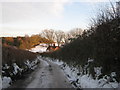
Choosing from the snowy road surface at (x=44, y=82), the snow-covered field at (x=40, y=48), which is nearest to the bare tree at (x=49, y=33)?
the snow-covered field at (x=40, y=48)

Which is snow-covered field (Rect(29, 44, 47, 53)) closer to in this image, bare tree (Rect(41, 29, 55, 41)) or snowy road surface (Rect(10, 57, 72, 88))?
bare tree (Rect(41, 29, 55, 41))

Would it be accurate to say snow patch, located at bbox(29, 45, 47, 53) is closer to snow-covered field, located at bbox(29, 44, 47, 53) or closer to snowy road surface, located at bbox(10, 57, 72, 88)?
snow-covered field, located at bbox(29, 44, 47, 53)

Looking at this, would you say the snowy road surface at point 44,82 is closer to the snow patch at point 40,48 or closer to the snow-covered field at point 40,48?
the snow patch at point 40,48

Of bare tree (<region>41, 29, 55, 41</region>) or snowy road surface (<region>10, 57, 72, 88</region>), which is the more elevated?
bare tree (<region>41, 29, 55, 41</region>)

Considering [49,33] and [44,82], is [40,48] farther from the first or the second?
[44,82]

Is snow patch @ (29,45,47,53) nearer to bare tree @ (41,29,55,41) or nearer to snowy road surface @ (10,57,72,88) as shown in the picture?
bare tree @ (41,29,55,41)

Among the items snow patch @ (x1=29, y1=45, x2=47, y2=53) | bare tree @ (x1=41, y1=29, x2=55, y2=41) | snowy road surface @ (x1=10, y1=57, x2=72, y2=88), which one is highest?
bare tree @ (x1=41, y1=29, x2=55, y2=41)

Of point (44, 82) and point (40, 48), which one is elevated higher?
point (40, 48)

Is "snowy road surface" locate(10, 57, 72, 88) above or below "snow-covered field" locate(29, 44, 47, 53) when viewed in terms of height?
below

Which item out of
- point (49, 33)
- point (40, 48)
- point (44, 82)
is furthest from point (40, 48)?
point (44, 82)

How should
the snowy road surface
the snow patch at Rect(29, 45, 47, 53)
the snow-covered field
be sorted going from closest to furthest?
the snowy road surface
the snow patch at Rect(29, 45, 47, 53)
the snow-covered field

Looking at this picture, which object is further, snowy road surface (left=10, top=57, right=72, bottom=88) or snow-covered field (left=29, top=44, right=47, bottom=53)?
snow-covered field (left=29, top=44, right=47, bottom=53)

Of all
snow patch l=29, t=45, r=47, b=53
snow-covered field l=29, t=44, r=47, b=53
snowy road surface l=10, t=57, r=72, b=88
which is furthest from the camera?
snow-covered field l=29, t=44, r=47, b=53

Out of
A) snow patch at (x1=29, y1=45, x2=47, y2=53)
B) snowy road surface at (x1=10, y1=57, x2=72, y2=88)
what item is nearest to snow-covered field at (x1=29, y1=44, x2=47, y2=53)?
snow patch at (x1=29, y1=45, x2=47, y2=53)
